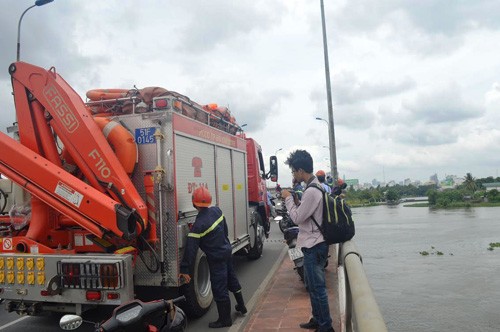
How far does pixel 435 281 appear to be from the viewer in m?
8.05

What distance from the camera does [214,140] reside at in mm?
7047

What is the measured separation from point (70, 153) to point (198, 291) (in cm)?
238

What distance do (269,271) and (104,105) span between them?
4.75 m

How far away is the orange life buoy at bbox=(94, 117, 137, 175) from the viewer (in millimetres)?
5156

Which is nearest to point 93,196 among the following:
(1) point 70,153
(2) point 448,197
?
(1) point 70,153

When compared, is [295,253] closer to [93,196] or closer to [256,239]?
[93,196]

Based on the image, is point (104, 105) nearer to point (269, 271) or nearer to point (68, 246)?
point (68, 246)

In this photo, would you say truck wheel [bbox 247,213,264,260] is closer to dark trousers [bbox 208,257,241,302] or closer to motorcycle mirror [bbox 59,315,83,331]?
dark trousers [bbox 208,257,241,302]

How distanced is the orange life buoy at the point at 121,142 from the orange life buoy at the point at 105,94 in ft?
2.26

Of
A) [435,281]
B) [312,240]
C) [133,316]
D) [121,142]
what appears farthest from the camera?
[435,281]

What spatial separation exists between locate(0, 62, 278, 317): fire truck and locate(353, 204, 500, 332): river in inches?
118

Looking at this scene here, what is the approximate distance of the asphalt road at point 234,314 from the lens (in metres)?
5.67

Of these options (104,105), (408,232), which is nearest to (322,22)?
(408,232)

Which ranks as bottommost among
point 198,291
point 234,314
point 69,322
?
point 234,314
